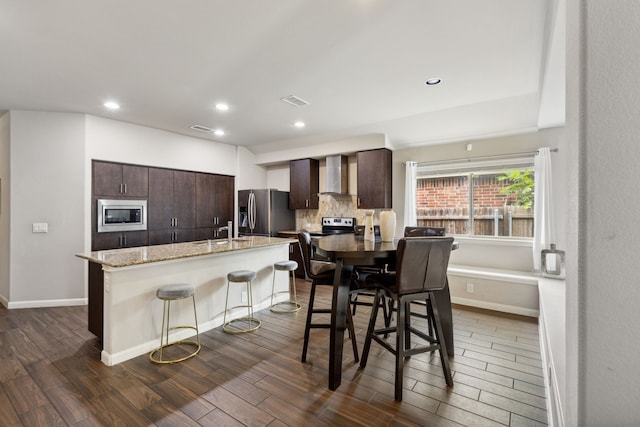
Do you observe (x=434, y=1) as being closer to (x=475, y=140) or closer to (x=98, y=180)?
(x=475, y=140)

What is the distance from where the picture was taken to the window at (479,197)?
4.20 m

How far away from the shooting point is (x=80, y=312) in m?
3.82

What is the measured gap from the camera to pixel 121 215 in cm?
455

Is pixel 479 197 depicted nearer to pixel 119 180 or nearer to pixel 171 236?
pixel 171 236

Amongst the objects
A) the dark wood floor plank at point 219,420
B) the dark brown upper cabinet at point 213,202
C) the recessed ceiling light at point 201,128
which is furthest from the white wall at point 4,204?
the dark wood floor plank at point 219,420

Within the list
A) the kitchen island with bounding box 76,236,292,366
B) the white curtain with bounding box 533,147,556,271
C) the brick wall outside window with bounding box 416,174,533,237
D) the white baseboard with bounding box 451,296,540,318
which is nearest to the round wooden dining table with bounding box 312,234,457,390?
the kitchen island with bounding box 76,236,292,366

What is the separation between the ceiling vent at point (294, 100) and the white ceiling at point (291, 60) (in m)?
0.10

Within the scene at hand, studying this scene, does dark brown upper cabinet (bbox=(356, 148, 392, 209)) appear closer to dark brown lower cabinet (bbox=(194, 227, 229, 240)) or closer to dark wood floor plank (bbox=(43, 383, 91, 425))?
dark brown lower cabinet (bbox=(194, 227, 229, 240))

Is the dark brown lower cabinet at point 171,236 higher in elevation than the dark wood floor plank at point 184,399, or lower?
higher

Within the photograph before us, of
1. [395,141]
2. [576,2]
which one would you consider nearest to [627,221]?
[576,2]

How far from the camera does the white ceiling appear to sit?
81.2 inches

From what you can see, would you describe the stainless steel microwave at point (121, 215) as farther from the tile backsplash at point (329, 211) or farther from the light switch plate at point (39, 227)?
the tile backsplash at point (329, 211)

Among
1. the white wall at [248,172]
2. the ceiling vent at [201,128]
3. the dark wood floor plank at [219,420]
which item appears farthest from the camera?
the white wall at [248,172]

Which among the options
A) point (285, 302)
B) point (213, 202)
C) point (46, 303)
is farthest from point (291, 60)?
point (46, 303)
